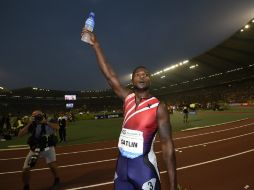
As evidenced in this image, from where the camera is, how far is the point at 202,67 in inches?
2832

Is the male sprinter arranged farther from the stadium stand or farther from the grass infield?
the stadium stand

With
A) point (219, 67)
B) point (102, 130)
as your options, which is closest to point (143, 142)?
point (102, 130)

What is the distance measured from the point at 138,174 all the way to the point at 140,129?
19.0 inches

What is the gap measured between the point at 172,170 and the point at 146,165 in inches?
11.0

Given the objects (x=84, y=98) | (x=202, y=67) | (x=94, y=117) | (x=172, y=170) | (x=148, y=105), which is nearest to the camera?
(x=172, y=170)

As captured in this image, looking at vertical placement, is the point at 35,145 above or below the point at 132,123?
below

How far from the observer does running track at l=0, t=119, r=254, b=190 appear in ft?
27.5

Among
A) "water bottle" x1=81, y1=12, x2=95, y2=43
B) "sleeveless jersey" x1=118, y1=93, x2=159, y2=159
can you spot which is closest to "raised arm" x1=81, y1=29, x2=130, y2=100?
"water bottle" x1=81, y1=12, x2=95, y2=43

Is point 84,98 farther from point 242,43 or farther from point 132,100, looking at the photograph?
point 132,100

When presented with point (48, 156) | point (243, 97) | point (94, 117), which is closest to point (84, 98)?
point (94, 117)

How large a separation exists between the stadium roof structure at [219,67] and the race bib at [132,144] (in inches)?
1719

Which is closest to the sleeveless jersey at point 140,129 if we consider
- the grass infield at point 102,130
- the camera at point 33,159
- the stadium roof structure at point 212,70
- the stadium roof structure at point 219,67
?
the camera at point 33,159

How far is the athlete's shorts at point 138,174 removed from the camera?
3.27 meters

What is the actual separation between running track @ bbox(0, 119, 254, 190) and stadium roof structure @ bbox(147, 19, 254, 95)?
3447 cm
